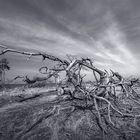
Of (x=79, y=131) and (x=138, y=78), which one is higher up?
(x=138, y=78)

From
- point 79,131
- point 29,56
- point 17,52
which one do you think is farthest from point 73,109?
point 17,52

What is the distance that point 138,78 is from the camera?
7.67 m

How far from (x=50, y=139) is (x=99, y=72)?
485 cm

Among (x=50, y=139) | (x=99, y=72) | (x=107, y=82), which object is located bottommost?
(x=50, y=139)

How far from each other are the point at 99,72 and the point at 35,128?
4717 millimetres

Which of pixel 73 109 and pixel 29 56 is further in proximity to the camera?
pixel 73 109

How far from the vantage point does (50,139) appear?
455cm

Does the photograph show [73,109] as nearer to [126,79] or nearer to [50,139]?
[50,139]

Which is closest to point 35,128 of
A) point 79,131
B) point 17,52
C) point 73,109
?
point 79,131

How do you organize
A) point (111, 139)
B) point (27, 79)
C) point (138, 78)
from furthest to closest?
point (138, 78)
point (27, 79)
point (111, 139)

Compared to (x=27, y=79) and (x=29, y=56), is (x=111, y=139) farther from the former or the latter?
(x=29, y=56)

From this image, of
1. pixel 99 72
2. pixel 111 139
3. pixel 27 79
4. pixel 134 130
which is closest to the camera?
pixel 111 139

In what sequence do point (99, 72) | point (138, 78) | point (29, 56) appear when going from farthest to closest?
point (99, 72)
point (138, 78)
point (29, 56)

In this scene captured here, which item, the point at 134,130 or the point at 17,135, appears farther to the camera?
the point at 134,130
